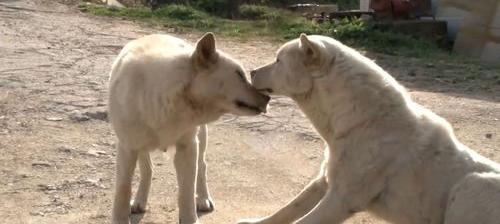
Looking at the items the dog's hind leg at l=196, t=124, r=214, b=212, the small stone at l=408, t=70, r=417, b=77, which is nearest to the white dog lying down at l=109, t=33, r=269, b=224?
the dog's hind leg at l=196, t=124, r=214, b=212

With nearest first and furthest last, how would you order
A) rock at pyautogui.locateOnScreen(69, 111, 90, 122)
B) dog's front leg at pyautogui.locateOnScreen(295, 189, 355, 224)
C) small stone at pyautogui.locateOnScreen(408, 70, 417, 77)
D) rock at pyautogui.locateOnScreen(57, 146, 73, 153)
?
dog's front leg at pyautogui.locateOnScreen(295, 189, 355, 224), rock at pyautogui.locateOnScreen(57, 146, 73, 153), rock at pyautogui.locateOnScreen(69, 111, 90, 122), small stone at pyautogui.locateOnScreen(408, 70, 417, 77)

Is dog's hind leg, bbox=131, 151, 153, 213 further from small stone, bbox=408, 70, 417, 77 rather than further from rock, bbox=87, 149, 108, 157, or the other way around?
small stone, bbox=408, 70, 417, 77

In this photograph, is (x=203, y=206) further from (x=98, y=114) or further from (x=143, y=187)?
(x=98, y=114)

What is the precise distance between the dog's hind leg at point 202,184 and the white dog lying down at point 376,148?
1.31 m

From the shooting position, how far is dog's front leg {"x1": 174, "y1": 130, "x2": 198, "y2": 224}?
5.50m

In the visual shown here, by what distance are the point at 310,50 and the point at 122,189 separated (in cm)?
163

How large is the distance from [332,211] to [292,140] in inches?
116

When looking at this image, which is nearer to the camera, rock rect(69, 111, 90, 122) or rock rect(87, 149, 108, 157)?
rock rect(87, 149, 108, 157)

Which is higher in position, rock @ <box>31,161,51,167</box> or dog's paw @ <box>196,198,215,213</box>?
rock @ <box>31,161,51,167</box>

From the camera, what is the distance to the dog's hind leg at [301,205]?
5.18 meters

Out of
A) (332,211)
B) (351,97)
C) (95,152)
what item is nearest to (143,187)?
(95,152)

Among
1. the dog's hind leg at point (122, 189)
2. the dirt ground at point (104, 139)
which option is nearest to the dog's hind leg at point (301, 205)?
the dirt ground at point (104, 139)

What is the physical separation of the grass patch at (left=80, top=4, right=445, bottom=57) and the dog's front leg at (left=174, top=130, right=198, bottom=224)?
7.53 meters

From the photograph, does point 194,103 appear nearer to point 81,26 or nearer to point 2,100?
point 2,100
